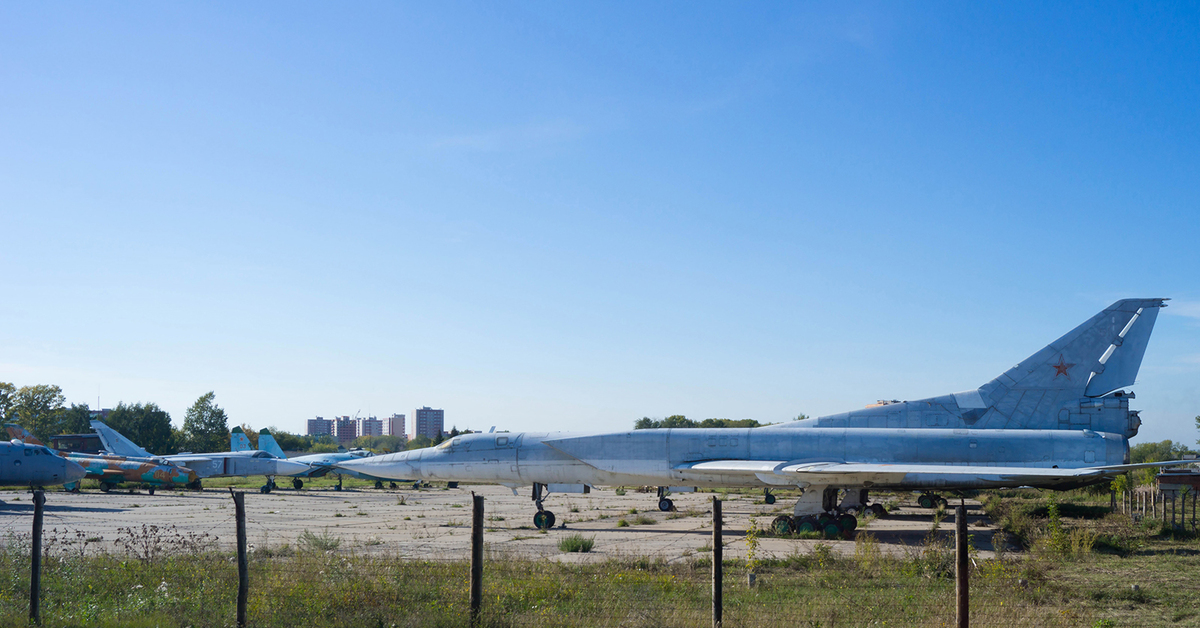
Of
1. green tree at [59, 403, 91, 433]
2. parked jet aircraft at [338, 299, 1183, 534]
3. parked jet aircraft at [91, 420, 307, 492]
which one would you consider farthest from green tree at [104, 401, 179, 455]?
parked jet aircraft at [338, 299, 1183, 534]

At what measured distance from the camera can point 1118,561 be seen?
1460 centimetres

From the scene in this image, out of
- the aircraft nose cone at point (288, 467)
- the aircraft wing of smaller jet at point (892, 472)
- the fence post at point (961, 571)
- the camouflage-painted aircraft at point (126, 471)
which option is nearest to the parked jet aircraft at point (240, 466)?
the aircraft nose cone at point (288, 467)

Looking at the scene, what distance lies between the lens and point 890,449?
2089 centimetres

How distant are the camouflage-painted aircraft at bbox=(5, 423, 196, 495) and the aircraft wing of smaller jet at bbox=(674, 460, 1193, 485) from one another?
30358mm

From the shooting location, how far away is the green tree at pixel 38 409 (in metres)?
87.4

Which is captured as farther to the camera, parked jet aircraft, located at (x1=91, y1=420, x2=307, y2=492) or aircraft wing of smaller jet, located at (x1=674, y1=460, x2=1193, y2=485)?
parked jet aircraft, located at (x1=91, y1=420, x2=307, y2=492)

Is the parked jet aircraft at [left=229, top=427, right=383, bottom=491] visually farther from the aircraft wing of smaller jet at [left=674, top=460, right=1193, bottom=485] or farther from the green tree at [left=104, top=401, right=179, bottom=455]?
the green tree at [left=104, top=401, right=179, bottom=455]

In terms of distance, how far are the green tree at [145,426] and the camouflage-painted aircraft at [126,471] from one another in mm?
53347

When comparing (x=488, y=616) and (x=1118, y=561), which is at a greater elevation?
(x=488, y=616)

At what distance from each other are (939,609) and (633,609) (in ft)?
12.1

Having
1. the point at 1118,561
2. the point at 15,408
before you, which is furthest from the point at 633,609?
the point at 15,408

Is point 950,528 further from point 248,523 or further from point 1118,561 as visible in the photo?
point 248,523

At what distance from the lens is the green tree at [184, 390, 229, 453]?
9988 centimetres

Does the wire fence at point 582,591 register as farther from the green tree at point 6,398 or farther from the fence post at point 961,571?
the green tree at point 6,398
